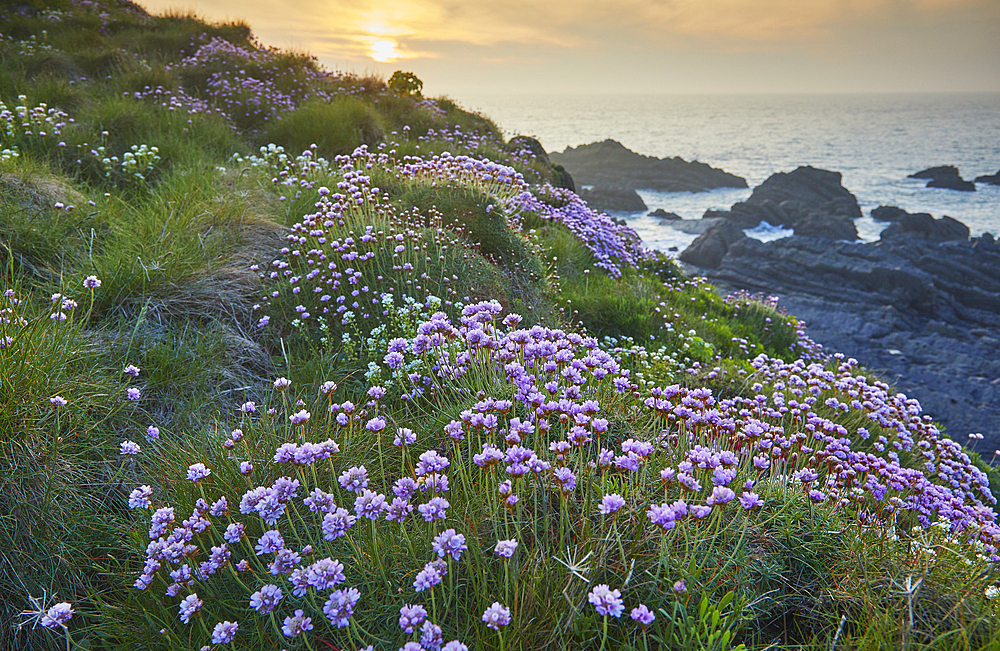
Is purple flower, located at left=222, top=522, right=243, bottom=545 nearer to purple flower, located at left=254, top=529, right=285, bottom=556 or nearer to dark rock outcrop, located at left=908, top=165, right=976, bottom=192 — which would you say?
purple flower, located at left=254, top=529, right=285, bottom=556

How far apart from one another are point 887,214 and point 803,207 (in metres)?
6.62

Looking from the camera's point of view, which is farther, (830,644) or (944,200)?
(944,200)

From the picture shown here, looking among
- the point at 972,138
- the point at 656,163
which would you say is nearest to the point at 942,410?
the point at 656,163

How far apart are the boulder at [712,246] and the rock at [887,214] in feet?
58.9

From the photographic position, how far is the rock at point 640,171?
5594 cm

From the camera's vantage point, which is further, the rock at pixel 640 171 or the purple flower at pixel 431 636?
the rock at pixel 640 171

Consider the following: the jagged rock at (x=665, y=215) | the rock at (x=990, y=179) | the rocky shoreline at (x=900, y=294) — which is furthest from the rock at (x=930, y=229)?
the rock at (x=990, y=179)

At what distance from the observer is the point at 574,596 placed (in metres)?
1.92

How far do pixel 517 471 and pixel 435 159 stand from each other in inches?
294

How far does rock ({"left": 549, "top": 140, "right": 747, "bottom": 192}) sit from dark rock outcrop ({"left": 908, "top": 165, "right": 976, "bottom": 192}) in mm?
20773

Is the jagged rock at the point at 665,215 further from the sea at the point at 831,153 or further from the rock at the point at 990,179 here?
the rock at the point at 990,179

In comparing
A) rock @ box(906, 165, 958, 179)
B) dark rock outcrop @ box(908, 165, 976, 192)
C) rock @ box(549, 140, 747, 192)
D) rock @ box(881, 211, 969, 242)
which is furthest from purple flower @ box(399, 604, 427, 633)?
rock @ box(906, 165, 958, 179)

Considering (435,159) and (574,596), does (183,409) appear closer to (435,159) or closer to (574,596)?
(574,596)

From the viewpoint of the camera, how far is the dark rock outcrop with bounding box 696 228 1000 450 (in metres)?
13.5
